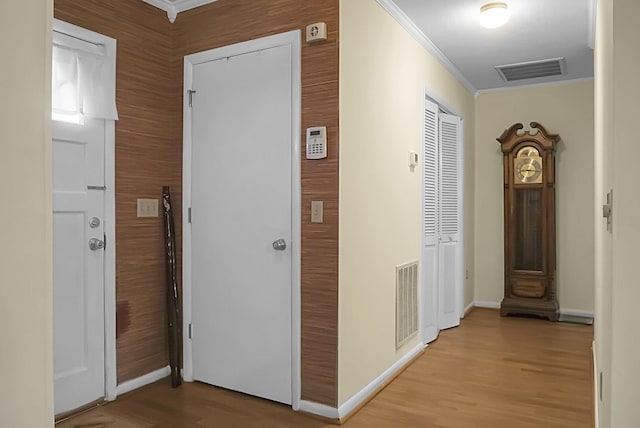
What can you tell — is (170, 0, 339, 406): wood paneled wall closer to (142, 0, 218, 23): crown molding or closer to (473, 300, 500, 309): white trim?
(142, 0, 218, 23): crown molding

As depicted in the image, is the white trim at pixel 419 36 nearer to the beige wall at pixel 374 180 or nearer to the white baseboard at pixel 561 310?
the beige wall at pixel 374 180

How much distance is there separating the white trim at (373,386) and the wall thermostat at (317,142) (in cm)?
141

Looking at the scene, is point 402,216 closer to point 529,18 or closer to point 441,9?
point 441,9

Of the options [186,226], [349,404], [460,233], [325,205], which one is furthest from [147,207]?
[460,233]

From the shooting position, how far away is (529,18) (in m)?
3.32

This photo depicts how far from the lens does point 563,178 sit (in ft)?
16.4

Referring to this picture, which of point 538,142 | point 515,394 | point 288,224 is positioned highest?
point 538,142

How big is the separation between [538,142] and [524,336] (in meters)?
2.07

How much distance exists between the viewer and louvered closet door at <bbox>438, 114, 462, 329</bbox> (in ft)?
14.4

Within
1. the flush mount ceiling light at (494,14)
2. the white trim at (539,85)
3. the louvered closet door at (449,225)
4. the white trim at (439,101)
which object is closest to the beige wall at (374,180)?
the white trim at (439,101)

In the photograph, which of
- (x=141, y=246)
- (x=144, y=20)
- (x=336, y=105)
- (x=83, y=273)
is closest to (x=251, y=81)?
(x=336, y=105)

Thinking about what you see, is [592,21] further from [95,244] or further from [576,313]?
[95,244]

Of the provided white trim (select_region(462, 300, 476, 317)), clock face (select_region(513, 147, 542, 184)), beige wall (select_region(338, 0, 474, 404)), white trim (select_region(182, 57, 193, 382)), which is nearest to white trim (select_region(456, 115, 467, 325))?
white trim (select_region(462, 300, 476, 317))

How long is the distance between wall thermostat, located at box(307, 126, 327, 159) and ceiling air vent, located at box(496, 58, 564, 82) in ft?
9.34
